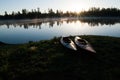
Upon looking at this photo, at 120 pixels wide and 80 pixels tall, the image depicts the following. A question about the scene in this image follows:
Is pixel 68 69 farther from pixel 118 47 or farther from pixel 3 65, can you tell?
pixel 118 47

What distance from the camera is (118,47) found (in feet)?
56.4

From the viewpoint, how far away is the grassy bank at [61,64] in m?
11.8

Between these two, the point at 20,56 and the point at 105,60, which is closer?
the point at 105,60

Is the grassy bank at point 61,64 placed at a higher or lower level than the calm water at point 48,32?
higher

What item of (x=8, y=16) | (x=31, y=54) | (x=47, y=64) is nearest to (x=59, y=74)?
(x=47, y=64)

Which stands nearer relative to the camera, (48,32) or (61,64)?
(61,64)

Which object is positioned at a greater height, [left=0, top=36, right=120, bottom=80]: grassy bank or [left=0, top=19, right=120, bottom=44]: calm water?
[left=0, top=36, right=120, bottom=80]: grassy bank

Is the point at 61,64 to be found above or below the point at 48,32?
above

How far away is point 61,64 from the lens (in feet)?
45.0

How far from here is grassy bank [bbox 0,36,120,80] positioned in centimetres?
1176

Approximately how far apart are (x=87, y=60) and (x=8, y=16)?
558 feet

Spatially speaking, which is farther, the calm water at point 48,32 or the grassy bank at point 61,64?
the calm water at point 48,32

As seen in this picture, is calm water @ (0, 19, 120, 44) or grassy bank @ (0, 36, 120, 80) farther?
calm water @ (0, 19, 120, 44)

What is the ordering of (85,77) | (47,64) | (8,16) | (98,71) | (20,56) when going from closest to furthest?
(85,77)
(98,71)
(47,64)
(20,56)
(8,16)
